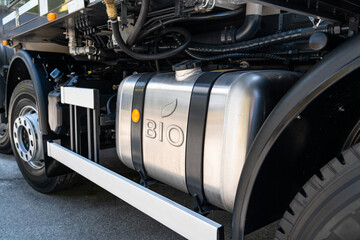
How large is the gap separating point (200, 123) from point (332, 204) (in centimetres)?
63

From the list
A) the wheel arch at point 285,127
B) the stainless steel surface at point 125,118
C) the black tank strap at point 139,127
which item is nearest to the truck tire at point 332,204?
the wheel arch at point 285,127

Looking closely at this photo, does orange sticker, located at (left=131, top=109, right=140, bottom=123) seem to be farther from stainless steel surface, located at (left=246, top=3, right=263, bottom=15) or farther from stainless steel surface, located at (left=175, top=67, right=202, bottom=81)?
stainless steel surface, located at (left=246, top=3, right=263, bottom=15)

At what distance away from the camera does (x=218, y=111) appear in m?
1.29

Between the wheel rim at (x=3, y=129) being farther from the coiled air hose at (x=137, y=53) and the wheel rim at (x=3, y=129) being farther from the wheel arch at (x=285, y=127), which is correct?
the wheel arch at (x=285, y=127)

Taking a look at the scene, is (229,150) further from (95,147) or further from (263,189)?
(95,147)

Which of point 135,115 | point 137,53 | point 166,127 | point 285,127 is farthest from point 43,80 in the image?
point 285,127

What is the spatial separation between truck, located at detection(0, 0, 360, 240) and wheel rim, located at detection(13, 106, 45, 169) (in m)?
0.02

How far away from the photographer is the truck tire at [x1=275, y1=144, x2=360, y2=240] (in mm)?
824

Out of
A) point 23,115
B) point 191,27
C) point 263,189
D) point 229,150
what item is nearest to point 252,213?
point 263,189

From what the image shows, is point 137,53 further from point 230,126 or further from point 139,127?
point 230,126

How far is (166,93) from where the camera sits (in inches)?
61.3

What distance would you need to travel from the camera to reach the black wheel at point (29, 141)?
2.59 metres

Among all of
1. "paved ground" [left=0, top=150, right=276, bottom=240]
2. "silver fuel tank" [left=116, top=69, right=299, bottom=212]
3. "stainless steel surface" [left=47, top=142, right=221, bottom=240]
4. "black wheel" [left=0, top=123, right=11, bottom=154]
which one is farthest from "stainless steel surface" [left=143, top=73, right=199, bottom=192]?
"black wheel" [left=0, top=123, right=11, bottom=154]

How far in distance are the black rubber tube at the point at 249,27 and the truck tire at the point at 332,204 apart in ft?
3.52
